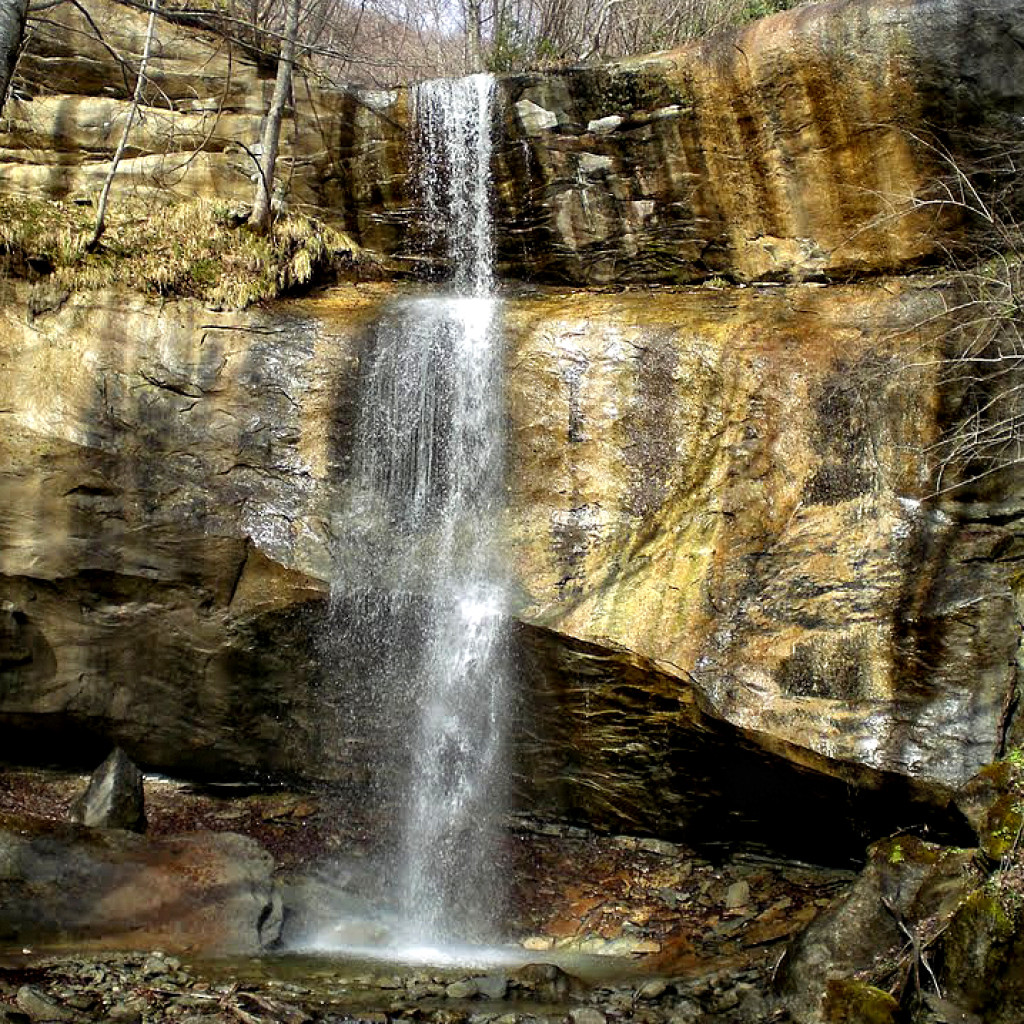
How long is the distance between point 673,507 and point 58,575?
5.09 metres

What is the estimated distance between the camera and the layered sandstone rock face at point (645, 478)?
23.9ft

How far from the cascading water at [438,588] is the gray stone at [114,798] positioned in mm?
2039

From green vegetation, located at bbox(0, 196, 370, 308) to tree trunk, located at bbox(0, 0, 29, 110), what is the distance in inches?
212

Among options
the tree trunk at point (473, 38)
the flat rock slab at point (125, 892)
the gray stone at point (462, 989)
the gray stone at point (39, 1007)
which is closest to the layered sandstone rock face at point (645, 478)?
the flat rock slab at point (125, 892)

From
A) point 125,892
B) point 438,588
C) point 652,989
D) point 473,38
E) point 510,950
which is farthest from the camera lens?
point 473,38

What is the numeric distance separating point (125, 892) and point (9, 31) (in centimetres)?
528

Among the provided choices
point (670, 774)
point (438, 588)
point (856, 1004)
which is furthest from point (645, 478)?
point (856, 1004)

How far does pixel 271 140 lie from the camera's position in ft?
35.6

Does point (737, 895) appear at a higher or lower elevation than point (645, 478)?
lower

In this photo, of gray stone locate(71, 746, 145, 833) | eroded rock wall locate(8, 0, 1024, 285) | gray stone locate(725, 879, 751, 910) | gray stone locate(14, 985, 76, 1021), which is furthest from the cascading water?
gray stone locate(14, 985, 76, 1021)

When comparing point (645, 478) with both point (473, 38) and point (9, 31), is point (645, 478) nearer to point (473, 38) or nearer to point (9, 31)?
point (9, 31)

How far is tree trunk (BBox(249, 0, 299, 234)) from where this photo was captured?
10.5m

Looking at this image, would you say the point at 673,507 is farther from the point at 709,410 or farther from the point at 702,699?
the point at 702,699

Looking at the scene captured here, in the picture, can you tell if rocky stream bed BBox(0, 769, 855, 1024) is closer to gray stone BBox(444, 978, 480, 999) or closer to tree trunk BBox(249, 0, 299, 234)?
gray stone BBox(444, 978, 480, 999)
